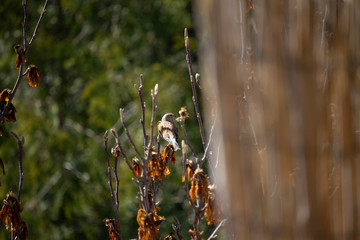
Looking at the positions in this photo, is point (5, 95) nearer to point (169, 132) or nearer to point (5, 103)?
point (5, 103)

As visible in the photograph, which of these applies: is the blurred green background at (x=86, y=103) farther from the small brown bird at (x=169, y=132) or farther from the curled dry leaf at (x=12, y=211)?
the curled dry leaf at (x=12, y=211)

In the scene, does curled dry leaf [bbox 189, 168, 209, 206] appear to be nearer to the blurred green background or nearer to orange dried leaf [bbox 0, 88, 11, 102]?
orange dried leaf [bbox 0, 88, 11, 102]

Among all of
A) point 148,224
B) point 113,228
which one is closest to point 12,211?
point 113,228

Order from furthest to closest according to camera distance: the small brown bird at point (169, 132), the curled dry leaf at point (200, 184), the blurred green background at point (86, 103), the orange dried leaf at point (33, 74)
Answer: the blurred green background at point (86, 103) → the small brown bird at point (169, 132) → the orange dried leaf at point (33, 74) → the curled dry leaf at point (200, 184)

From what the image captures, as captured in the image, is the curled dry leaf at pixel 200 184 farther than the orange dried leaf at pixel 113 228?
No

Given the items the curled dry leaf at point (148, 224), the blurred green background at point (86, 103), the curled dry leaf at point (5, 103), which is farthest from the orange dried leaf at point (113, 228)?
the blurred green background at point (86, 103)

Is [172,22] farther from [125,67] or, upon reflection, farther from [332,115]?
[332,115]

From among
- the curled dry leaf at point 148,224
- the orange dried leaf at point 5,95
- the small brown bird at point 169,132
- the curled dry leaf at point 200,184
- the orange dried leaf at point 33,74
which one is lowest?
the curled dry leaf at point 148,224

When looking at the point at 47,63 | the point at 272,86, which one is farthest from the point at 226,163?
the point at 47,63

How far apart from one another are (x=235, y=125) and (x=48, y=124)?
4.22m

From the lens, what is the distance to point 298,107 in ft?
2.42

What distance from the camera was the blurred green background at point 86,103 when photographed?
4566mm

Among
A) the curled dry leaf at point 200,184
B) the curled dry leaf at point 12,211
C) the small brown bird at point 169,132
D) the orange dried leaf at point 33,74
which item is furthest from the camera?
the small brown bird at point 169,132

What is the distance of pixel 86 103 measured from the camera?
199 inches
